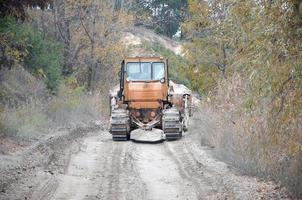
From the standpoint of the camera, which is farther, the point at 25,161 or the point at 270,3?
the point at 25,161

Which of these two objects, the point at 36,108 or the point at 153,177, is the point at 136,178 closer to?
the point at 153,177

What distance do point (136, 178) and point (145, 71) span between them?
37.1 ft

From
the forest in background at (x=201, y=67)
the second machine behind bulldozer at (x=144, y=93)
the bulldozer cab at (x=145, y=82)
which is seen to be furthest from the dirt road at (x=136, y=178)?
the bulldozer cab at (x=145, y=82)

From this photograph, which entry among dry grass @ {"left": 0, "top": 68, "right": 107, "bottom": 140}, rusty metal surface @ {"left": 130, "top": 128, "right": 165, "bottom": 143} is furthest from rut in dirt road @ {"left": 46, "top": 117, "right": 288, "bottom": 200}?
rusty metal surface @ {"left": 130, "top": 128, "right": 165, "bottom": 143}

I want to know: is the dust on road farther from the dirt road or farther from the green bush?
the green bush

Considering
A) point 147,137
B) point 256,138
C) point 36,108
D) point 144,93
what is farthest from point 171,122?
point 256,138

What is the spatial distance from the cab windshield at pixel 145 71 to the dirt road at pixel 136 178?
542 centimetres

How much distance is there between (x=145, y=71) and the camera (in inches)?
981

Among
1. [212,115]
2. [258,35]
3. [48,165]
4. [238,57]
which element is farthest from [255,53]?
[212,115]

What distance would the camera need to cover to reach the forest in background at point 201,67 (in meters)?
9.15

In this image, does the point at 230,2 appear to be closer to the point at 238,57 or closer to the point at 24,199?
the point at 238,57

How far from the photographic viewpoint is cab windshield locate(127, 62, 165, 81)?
24.9 m

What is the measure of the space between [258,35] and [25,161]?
8.59 meters

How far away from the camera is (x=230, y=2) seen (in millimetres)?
10078
